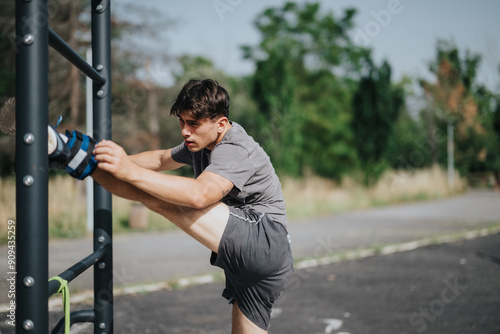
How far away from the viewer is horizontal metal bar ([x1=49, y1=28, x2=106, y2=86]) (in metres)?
1.62

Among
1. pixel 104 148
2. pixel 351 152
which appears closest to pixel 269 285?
pixel 104 148

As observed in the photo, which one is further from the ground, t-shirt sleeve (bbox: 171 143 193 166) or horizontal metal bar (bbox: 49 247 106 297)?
t-shirt sleeve (bbox: 171 143 193 166)

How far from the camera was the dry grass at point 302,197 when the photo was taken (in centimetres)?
948

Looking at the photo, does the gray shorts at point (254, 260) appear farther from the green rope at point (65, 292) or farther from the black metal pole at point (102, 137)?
the green rope at point (65, 292)

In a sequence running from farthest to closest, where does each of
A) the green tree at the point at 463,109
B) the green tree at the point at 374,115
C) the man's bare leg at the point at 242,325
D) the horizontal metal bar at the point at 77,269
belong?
1. the green tree at the point at 463,109
2. the green tree at the point at 374,115
3. the man's bare leg at the point at 242,325
4. the horizontal metal bar at the point at 77,269

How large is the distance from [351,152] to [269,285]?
28.7m

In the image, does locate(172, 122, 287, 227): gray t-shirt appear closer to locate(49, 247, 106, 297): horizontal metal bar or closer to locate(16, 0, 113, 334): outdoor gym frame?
locate(49, 247, 106, 297): horizontal metal bar

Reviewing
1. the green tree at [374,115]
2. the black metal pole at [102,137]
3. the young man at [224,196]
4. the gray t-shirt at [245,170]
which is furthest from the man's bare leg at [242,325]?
the green tree at [374,115]

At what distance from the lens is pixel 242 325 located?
249 centimetres

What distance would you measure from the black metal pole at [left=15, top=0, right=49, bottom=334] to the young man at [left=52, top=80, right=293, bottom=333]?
11.4 inches

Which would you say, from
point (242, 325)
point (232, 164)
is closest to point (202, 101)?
point (232, 164)

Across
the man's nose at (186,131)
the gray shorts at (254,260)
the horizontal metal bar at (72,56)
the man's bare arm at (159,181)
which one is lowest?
the gray shorts at (254,260)

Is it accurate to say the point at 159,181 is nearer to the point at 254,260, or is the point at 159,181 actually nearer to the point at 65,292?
the point at 65,292

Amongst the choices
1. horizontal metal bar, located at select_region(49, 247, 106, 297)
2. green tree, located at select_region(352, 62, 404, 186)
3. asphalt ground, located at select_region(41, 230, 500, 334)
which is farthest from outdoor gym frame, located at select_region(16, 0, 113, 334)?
green tree, located at select_region(352, 62, 404, 186)
